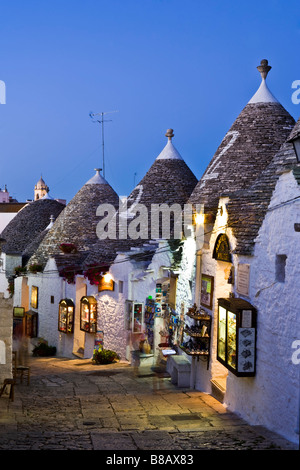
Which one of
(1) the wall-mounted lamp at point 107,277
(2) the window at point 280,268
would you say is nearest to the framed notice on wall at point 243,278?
(2) the window at point 280,268

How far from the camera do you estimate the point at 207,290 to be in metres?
14.2

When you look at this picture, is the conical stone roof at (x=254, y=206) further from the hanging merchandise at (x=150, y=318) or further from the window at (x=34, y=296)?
the window at (x=34, y=296)

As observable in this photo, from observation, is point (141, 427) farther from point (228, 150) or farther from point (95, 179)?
point (95, 179)

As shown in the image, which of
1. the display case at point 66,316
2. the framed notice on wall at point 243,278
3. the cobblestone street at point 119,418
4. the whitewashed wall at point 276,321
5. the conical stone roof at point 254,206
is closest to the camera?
the cobblestone street at point 119,418

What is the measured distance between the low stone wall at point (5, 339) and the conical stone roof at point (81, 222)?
36.3 feet

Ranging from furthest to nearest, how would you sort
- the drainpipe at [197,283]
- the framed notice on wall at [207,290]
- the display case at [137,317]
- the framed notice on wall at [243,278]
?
the display case at [137,317]
the drainpipe at [197,283]
the framed notice on wall at [207,290]
the framed notice on wall at [243,278]

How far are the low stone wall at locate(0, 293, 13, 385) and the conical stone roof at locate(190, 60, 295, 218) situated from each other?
5.67 metres

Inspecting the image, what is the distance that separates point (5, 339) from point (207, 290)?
16.2 feet

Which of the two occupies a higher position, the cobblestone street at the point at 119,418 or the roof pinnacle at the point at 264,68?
the roof pinnacle at the point at 264,68

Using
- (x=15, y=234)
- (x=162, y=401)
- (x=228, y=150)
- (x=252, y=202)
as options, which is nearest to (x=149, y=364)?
(x=162, y=401)

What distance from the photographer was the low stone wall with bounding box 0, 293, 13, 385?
13344 millimetres

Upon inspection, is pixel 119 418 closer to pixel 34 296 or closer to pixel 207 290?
pixel 207 290

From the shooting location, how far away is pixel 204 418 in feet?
36.1

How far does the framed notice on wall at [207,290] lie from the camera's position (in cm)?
1394
